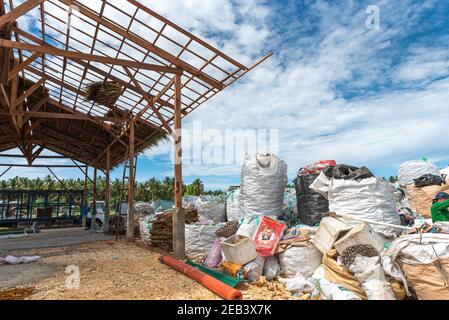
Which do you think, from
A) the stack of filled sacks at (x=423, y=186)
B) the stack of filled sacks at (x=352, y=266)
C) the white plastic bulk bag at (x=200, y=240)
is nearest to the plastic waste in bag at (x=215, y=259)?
the white plastic bulk bag at (x=200, y=240)

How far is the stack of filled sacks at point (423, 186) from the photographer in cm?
454

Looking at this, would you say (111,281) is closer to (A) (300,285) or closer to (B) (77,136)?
(A) (300,285)

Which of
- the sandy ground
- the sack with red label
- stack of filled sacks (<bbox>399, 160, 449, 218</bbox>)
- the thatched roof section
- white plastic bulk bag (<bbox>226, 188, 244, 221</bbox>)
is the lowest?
the sandy ground

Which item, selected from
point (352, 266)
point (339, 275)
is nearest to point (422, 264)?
point (352, 266)

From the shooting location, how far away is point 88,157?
13.5 m

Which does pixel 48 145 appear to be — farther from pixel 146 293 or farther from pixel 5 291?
pixel 146 293

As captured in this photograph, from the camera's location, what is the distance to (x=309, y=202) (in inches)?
176

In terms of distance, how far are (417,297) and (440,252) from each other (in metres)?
0.50

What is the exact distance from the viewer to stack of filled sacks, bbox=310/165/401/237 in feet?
Answer: 11.3

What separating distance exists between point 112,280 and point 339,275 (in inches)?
107

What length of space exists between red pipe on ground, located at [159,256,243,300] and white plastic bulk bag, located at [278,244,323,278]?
0.87m

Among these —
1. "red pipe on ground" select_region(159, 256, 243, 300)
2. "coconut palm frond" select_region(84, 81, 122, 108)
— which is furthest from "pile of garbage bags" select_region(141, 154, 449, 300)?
"coconut palm frond" select_region(84, 81, 122, 108)

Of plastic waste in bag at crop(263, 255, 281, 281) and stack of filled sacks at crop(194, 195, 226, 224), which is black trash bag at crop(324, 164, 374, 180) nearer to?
plastic waste in bag at crop(263, 255, 281, 281)
